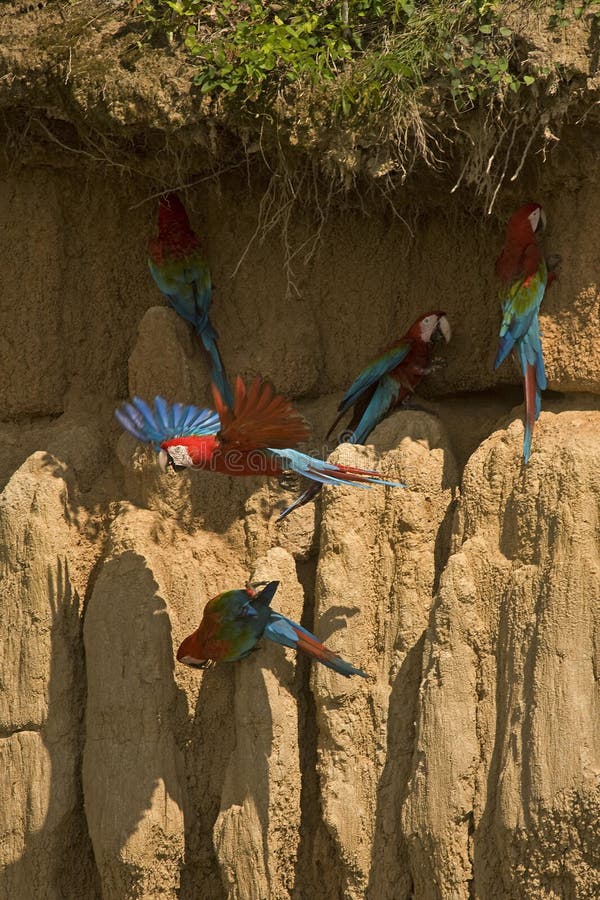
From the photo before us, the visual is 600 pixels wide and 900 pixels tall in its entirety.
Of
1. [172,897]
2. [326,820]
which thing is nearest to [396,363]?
[326,820]

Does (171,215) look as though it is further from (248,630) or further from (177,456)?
(248,630)

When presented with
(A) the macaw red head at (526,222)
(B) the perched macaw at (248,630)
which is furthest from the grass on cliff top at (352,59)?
(B) the perched macaw at (248,630)

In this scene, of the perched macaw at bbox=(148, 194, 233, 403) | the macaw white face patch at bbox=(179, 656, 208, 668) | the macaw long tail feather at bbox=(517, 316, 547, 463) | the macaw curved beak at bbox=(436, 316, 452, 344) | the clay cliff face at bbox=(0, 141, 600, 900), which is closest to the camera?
the clay cliff face at bbox=(0, 141, 600, 900)

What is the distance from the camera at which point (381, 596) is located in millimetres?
4449

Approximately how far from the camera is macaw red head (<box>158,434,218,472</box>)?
426cm

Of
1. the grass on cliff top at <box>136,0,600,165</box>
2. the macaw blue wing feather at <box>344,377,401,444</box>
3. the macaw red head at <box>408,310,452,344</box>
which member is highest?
the grass on cliff top at <box>136,0,600,165</box>

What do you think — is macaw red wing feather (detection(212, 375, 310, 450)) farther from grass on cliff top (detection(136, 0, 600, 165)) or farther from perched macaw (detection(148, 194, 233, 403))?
grass on cliff top (detection(136, 0, 600, 165))

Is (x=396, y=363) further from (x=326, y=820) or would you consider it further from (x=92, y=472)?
(x=326, y=820)

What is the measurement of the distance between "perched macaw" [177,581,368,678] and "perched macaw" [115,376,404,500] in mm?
415

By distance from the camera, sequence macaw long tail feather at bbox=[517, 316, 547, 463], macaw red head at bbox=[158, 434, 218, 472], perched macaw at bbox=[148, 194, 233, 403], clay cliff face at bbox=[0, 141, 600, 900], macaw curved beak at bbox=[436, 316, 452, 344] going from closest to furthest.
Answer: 1. clay cliff face at bbox=[0, 141, 600, 900]
2. macaw red head at bbox=[158, 434, 218, 472]
3. macaw long tail feather at bbox=[517, 316, 547, 463]
4. macaw curved beak at bbox=[436, 316, 452, 344]
5. perched macaw at bbox=[148, 194, 233, 403]

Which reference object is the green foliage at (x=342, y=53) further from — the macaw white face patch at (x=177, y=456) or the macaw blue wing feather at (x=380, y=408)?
the macaw white face patch at (x=177, y=456)

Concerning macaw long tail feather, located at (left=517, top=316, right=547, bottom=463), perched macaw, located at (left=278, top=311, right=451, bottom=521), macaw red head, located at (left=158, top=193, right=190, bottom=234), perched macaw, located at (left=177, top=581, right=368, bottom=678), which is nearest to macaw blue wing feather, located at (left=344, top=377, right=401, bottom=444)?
perched macaw, located at (left=278, top=311, right=451, bottom=521)

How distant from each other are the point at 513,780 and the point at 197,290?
202 cm

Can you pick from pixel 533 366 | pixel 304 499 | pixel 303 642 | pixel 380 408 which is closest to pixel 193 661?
pixel 303 642
